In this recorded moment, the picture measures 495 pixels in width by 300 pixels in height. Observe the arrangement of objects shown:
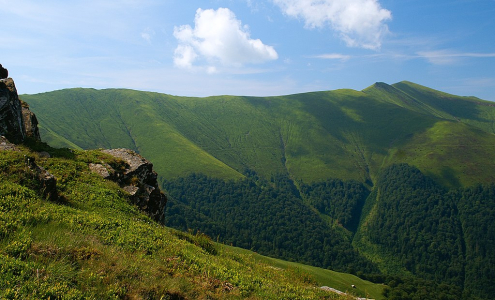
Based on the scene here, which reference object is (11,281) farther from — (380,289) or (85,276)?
(380,289)

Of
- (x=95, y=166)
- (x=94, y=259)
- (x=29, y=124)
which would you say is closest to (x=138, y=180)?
(x=95, y=166)

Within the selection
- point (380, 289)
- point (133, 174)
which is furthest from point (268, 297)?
point (380, 289)

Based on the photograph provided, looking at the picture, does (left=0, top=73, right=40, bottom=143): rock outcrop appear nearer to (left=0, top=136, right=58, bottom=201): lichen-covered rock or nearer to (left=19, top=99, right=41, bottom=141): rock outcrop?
(left=19, top=99, right=41, bottom=141): rock outcrop

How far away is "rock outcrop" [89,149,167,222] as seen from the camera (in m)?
21.6

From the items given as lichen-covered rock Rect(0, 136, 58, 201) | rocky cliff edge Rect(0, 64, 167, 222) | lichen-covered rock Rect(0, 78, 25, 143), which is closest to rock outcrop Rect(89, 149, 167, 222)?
rocky cliff edge Rect(0, 64, 167, 222)

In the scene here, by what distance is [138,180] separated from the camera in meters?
24.1

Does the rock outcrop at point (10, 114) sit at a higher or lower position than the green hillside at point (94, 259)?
higher

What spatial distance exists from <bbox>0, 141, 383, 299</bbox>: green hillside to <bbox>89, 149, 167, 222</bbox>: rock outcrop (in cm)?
534

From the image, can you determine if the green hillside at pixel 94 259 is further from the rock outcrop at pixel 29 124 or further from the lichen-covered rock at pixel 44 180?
the rock outcrop at pixel 29 124

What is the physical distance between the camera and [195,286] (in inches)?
371

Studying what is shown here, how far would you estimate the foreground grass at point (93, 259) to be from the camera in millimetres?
6922

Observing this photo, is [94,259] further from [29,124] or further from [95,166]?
[29,124]

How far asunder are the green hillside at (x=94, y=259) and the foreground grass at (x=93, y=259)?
24mm

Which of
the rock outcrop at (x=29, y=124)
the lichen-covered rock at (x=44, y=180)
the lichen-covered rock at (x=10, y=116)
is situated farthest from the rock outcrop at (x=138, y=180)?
the lichen-covered rock at (x=44, y=180)
